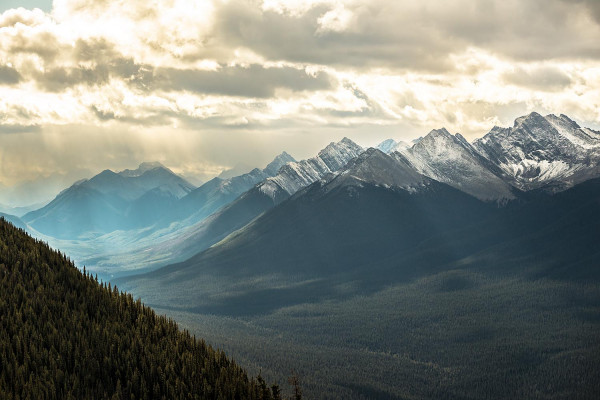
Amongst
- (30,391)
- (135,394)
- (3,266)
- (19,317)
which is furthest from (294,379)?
(3,266)

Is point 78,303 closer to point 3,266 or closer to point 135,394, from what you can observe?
point 3,266

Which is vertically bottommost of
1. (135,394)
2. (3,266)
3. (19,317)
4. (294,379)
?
(135,394)

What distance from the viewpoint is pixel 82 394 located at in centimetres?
10631

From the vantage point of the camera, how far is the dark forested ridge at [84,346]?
10738 centimetres

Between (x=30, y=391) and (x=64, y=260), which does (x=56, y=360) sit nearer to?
(x=30, y=391)

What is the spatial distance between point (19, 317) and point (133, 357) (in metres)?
24.7

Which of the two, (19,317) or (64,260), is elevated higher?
A: (64,260)

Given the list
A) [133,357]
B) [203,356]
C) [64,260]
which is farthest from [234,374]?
[64,260]

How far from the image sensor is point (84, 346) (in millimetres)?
116812

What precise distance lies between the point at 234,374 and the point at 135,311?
31.2 metres

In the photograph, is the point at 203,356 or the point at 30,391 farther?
the point at 203,356

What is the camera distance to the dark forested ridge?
352ft

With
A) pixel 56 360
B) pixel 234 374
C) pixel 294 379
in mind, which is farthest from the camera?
pixel 234 374

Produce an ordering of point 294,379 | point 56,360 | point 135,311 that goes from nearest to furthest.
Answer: point 294,379
point 56,360
point 135,311
